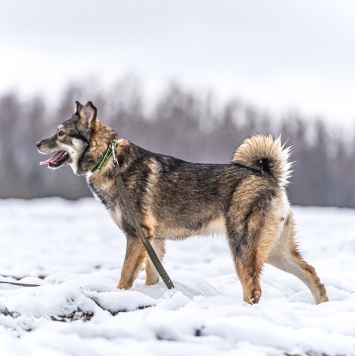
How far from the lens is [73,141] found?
6605 millimetres

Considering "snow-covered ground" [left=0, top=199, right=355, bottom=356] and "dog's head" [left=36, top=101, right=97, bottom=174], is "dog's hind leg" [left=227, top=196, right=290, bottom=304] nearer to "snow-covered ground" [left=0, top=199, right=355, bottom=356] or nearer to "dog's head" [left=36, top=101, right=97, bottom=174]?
"snow-covered ground" [left=0, top=199, right=355, bottom=356]

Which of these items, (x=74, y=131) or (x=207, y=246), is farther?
(x=207, y=246)

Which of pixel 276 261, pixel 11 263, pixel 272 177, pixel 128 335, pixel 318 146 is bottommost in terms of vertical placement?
pixel 318 146

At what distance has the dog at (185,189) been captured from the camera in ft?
20.6

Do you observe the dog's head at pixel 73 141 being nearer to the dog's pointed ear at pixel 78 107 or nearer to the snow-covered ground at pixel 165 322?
the dog's pointed ear at pixel 78 107

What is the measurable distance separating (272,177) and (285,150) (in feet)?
1.08

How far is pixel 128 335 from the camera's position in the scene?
354 centimetres

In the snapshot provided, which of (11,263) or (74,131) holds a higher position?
(74,131)

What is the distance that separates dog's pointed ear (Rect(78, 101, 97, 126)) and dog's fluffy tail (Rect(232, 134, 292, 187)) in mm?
1689

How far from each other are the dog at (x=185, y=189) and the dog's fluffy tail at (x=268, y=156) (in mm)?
11

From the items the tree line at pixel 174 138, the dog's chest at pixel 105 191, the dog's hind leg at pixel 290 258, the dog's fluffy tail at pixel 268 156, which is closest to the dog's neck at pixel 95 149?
the dog's chest at pixel 105 191

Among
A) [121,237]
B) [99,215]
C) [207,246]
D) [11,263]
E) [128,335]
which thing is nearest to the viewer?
[128,335]

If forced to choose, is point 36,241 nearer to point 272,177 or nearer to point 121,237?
point 121,237

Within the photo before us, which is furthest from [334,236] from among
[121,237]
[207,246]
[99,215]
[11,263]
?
[11,263]
